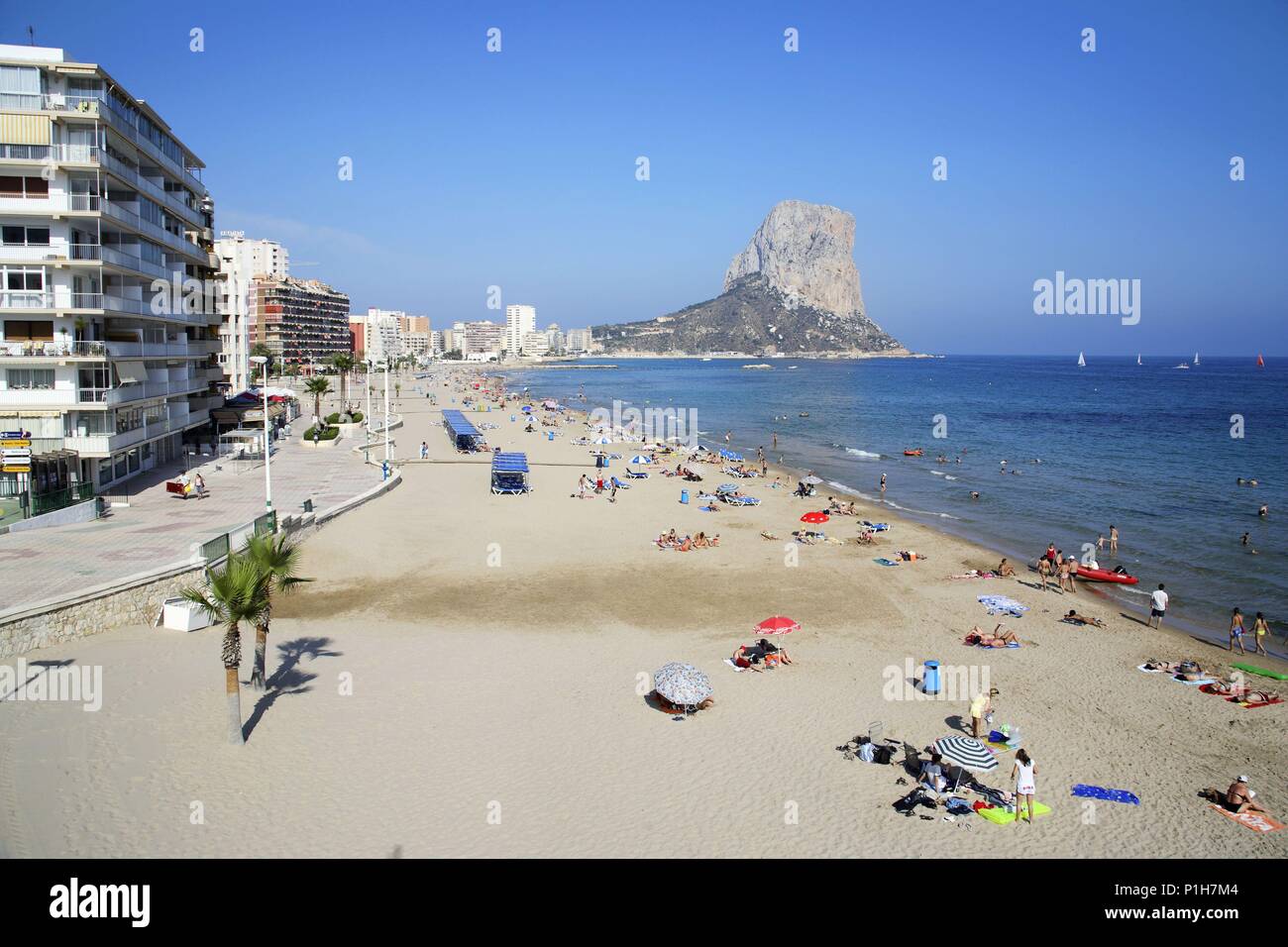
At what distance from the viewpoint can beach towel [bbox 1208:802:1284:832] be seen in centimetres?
1111

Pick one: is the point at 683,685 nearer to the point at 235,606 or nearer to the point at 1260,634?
the point at 235,606

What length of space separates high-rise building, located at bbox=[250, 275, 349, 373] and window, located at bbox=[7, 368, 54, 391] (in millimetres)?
82272

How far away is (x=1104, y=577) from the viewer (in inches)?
972

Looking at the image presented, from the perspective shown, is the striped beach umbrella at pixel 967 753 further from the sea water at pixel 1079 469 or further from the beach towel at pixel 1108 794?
the sea water at pixel 1079 469

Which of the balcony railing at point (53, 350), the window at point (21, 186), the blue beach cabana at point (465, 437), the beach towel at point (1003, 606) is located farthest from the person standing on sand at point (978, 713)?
the blue beach cabana at point (465, 437)

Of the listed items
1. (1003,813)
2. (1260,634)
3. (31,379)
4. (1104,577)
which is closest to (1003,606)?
(1260,634)

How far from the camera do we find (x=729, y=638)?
18.2m

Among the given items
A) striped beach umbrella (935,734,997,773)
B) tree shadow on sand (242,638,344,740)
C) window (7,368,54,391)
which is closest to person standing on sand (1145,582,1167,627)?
striped beach umbrella (935,734,997,773)

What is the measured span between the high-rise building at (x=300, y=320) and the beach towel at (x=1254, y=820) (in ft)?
347

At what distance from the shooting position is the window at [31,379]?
79.5ft

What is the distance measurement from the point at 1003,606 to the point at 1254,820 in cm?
991

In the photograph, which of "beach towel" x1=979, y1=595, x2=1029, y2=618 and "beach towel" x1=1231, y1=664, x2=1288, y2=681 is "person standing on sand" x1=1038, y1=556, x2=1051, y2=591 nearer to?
"beach towel" x1=979, y1=595, x2=1029, y2=618
